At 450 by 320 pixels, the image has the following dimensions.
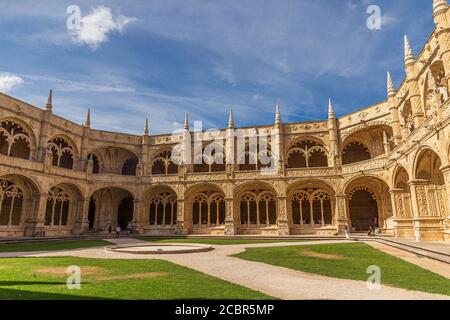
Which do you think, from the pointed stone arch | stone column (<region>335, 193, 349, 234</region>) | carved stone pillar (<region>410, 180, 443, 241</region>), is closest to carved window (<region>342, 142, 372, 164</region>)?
stone column (<region>335, 193, 349, 234</region>)

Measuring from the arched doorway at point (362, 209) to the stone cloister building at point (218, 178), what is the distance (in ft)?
0.32

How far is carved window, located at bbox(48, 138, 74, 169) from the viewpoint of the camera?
96.0 ft

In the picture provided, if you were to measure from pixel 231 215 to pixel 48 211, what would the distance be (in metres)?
17.8

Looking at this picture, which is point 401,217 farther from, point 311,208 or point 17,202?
point 17,202

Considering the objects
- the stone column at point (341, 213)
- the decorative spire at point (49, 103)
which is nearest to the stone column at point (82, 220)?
the decorative spire at point (49, 103)

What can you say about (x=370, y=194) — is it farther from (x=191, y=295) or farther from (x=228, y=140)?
(x=191, y=295)

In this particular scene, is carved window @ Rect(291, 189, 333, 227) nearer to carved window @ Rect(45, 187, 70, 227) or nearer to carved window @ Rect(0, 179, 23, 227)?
carved window @ Rect(45, 187, 70, 227)

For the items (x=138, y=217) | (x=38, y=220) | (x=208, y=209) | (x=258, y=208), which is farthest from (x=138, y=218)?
(x=258, y=208)

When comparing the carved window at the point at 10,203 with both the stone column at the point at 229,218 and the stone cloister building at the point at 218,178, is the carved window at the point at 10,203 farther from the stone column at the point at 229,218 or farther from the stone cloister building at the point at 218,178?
the stone column at the point at 229,218

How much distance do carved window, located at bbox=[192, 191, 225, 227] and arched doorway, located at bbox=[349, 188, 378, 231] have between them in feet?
44.5

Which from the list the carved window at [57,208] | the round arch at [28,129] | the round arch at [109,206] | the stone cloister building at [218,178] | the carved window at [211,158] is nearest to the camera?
the stone cloister building at [218,178]

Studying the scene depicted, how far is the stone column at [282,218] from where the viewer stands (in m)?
27.3

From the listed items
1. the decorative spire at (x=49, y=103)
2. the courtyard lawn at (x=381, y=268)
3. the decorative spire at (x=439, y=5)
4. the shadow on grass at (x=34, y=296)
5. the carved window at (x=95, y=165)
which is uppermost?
the decorative spire at (x=439, y=5)
